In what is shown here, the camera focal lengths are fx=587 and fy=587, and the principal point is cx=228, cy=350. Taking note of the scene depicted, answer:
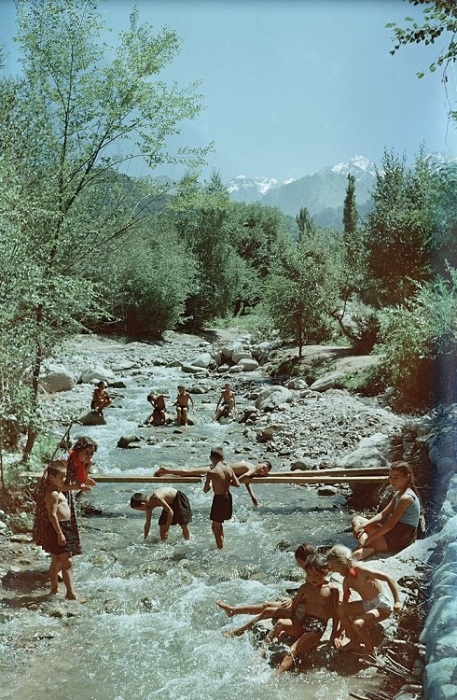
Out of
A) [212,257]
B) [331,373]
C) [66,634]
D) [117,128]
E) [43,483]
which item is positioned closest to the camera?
[66,634]

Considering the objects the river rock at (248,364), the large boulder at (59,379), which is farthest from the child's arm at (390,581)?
the river rock at (248,364)

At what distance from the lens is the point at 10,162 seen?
28.8 feet

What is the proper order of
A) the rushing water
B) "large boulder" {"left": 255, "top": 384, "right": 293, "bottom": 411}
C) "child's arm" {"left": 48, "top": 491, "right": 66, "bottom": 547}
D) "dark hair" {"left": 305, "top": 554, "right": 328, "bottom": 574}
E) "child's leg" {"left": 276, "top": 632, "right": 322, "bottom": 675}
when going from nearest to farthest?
the rushing water, "child's leg" {"left": 276, "top": 632, "right": 322, "bottom": 675}, "dark hair" {"left": 305, "top": 554, "right": 328, "bottom": 574}, "child's arm" {"left": 48, "top": 491, "right": 66, "bottom": 547}, "large boulder" {"left": 255, "top": 384, "right": 293, "bottom": 411}

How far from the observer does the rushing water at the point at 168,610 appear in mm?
5043

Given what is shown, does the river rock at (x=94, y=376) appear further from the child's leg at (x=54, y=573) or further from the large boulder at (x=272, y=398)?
the child's leg at (x=54, y=573)

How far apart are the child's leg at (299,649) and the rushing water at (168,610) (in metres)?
0.09

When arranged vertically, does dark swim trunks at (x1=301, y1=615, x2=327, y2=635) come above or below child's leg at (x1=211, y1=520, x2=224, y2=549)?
above

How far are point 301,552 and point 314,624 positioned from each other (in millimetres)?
637

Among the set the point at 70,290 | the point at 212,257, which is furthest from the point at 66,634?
the point at 212,257

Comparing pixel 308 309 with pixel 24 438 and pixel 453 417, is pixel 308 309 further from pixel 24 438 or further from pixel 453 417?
pixel 24 438

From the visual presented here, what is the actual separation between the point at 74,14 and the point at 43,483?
327 inches

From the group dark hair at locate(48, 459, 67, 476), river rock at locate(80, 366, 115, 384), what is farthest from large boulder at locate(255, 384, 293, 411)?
dark hair at locate(48, 459, 67, 476)

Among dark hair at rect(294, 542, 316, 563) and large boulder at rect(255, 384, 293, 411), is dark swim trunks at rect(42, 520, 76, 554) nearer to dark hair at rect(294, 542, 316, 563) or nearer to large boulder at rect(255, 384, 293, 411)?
dark hair at rect(294, 542, 316, 563)

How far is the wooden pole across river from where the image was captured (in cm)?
892
